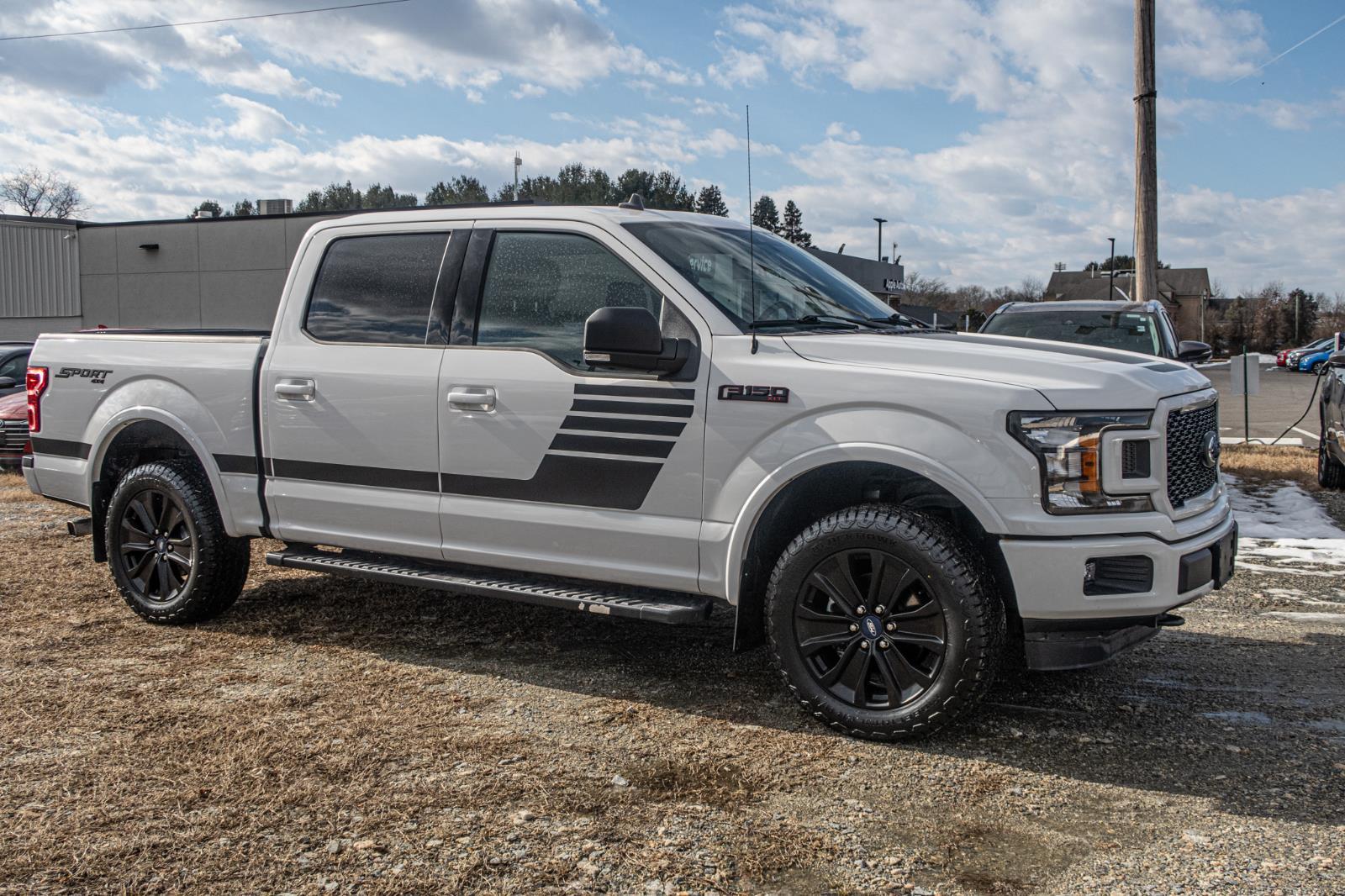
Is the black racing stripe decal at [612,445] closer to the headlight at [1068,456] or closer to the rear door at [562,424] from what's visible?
the rear door at [562,424]

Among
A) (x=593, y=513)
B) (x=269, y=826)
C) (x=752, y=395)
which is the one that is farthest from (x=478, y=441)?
(x=269, y=826)

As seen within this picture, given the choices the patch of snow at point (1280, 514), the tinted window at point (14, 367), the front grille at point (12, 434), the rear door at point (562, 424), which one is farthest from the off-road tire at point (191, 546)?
the tinted window at point (14, 367)

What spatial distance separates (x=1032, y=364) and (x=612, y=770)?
2037 mm

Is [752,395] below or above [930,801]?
above

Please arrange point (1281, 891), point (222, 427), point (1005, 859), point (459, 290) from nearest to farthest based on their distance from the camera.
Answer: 1. point (1281, 891)
2. point (1005, 859)
3. point (459, 290)
4. point (222, 427)

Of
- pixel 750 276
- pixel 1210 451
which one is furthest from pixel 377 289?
pixel 1210 451

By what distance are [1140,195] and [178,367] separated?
1058 cm

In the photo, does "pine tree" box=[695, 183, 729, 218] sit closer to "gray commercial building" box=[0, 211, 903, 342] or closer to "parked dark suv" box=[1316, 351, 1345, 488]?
"gray commercial building" box=[0, 211, 903, 342]

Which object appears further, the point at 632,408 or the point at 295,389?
the point at 295,389

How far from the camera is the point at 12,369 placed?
14766 mm

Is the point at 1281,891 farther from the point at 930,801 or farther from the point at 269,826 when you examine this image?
the point at 269,826

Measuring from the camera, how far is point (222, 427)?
552cm

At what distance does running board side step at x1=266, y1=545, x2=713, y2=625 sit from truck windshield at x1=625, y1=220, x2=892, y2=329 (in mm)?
1143

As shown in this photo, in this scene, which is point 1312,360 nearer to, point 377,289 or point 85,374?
point 377,289
